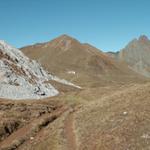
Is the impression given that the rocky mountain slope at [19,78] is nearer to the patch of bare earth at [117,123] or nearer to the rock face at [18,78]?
the rock face at [18,78]

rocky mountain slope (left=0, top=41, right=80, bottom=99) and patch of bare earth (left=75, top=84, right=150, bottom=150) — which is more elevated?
rocky mountain slope (left=0, top=41, right=80, bottom=99)

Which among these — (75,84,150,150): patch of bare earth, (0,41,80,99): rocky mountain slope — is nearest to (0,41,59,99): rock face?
(0,41,80,99): rocky mountain slope

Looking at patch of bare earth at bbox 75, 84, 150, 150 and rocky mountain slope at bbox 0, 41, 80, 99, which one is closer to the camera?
patch of bare earth at bbox 75, 84, 150, 150

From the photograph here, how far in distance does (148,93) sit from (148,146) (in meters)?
22.7

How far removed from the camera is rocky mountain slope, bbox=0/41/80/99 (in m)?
66.6

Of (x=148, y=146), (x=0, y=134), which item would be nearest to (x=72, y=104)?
(x=0, y=134)

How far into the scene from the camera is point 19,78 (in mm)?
74000

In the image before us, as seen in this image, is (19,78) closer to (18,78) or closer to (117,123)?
(18,78)

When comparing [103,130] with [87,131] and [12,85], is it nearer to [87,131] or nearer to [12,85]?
[87,131]

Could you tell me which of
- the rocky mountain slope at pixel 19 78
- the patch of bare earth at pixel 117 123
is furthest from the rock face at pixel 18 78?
the patch of bare earth at pixel 117 123

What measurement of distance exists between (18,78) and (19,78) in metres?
0.32

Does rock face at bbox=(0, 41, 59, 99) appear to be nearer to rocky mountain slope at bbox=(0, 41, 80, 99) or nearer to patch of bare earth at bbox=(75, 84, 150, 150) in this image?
rocky mountain slope at bbox=(0, 41, 80, 99)

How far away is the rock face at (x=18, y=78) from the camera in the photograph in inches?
2623

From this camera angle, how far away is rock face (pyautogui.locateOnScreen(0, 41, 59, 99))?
6662 centimetres
